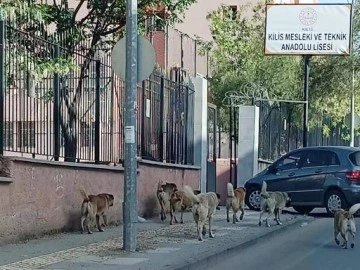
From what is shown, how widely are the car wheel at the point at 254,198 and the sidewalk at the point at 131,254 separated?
16.2 ft

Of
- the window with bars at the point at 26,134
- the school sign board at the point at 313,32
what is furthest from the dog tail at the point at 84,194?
the school sign board at the point at 313,32

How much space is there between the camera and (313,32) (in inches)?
1145

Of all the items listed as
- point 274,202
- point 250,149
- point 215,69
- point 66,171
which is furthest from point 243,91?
point 66,171

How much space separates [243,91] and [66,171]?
14.6 meters

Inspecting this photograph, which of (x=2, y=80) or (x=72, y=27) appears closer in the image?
(x=2, y=80)

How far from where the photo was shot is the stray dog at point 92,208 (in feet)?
43.8

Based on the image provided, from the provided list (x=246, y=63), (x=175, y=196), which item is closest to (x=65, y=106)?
(x=175, y=196)

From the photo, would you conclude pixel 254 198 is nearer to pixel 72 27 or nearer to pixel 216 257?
pixel 72 27

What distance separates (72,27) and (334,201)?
7.94 metres

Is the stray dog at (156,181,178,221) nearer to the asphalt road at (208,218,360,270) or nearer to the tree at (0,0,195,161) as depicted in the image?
the asphalt road at (208,218,360,270)

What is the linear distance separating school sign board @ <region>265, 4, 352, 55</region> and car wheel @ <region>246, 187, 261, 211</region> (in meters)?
9.40

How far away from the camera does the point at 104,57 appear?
1664 centimetres

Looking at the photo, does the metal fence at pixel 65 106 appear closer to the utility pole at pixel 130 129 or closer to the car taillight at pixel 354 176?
the utility pole at pixel 130 129

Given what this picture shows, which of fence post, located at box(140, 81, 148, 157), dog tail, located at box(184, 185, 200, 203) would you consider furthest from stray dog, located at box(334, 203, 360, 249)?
fence post, located at box(140, 81, 148, 157)
